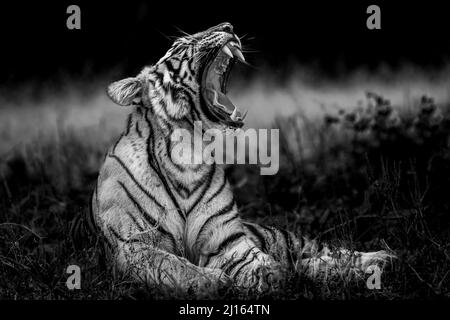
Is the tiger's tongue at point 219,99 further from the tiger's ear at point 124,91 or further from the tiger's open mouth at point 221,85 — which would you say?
the tiger's ear at point 124,91

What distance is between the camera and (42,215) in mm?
5234

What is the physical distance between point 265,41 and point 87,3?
134 cm

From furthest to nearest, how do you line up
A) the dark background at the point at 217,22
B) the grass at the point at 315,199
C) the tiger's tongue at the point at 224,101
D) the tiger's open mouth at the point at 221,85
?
the dark background at the point at 217,22 < the tiger's tongue at the point at 224,101 < the tiger's open mouth at the point at 221,85 < the grass at the point at 315,199

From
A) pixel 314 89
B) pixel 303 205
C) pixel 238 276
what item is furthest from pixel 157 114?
pixel 314 89

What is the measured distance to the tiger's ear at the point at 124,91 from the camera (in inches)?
161

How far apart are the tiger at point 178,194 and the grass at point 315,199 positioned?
14cm

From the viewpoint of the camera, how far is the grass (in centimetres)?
369

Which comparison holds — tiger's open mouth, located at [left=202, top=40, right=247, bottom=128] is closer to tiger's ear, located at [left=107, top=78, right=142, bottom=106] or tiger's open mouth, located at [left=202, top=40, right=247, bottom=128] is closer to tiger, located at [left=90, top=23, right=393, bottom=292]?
tiger, located at [left=90, top=23, right=393, bottom=292]

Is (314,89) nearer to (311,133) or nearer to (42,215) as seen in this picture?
(311,133)

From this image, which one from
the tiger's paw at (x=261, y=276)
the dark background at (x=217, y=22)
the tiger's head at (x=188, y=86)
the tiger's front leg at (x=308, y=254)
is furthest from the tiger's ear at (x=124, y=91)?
the dark background at (x=217, y=22)

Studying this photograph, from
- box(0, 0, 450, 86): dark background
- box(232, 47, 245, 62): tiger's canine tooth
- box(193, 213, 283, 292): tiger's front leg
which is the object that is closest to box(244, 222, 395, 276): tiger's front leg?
box(193, 213, 283, 292): tiger's front leg

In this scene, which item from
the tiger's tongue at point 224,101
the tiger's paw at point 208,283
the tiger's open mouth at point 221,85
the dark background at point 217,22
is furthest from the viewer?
the dark background at point 217,22

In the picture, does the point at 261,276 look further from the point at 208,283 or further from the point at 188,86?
the point at 188,86

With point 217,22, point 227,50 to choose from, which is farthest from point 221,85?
point 217,22
